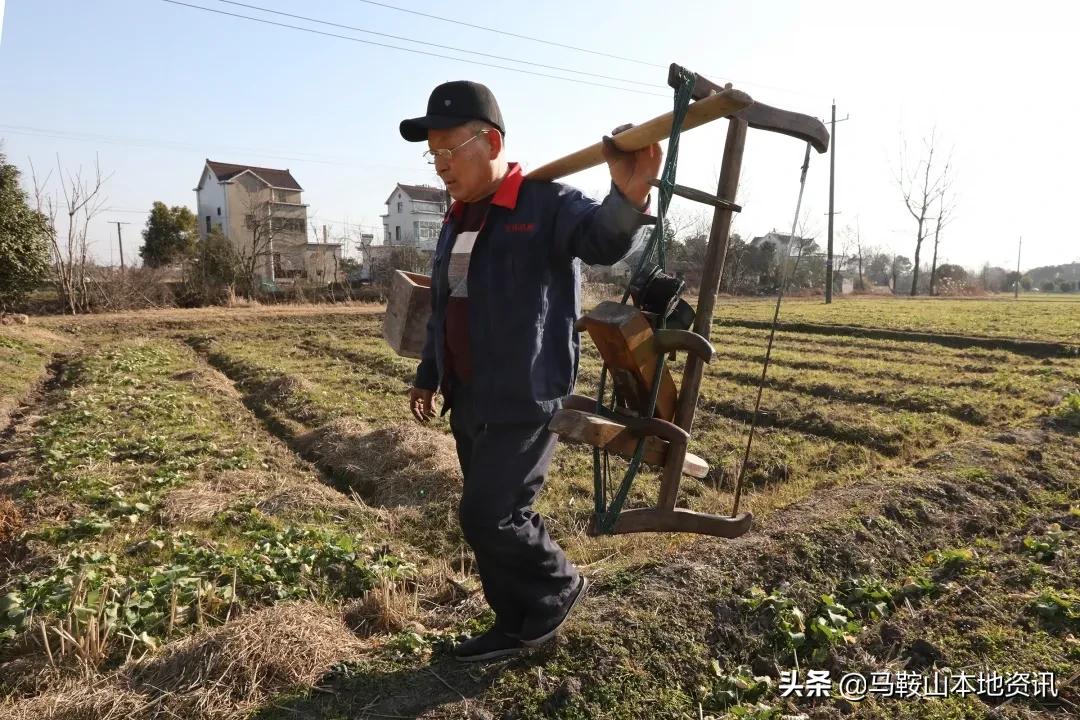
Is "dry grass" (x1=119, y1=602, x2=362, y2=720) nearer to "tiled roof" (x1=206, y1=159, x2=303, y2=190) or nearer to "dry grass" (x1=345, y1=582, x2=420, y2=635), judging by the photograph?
"dry grass" (x1=345, y1=582, x2=420, y2=635)

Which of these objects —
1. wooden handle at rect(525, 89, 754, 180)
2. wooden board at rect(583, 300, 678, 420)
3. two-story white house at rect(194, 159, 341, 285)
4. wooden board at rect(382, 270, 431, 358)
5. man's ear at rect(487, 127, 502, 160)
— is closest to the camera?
wooden handle at rect(525, 89, 754, 180)

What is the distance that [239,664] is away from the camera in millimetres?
2527

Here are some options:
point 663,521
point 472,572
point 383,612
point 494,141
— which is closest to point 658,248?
point 494,141

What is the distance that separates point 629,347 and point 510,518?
2.40 ft

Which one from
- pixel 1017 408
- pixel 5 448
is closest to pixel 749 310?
pixel 1017 408

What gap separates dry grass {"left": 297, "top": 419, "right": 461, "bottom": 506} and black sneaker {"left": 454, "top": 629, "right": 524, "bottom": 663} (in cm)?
251

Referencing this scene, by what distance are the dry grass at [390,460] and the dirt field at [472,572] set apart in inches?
1.2

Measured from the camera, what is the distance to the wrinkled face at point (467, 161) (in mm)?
2455

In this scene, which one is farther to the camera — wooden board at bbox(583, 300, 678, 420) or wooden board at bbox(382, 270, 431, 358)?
wooden board at bbox(382, 270, 431, 358)

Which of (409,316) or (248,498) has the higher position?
(409,316)

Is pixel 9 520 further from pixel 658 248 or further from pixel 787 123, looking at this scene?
pixel 787 123

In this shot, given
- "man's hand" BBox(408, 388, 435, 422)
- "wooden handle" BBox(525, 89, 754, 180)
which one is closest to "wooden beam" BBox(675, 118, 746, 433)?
"wooden handle" BBox(525, 89, 754, 180)

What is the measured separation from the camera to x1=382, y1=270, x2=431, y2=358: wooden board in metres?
3.32

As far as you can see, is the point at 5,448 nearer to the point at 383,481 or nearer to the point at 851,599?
the point at 383,481
